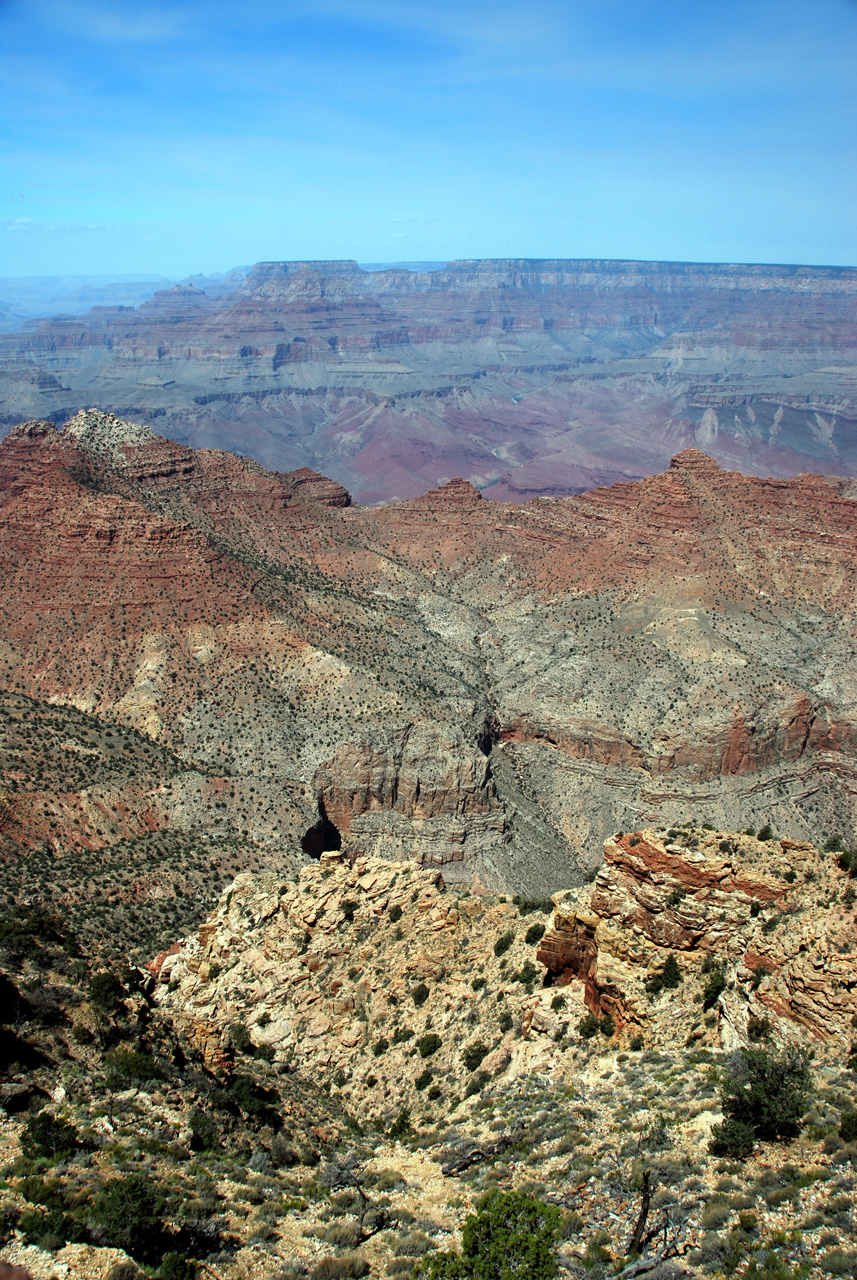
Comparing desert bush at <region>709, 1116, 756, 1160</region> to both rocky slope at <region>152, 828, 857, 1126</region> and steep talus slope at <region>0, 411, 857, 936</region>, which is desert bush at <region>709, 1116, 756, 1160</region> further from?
steep talus slope at <region>0, 411, 857, 936</region>

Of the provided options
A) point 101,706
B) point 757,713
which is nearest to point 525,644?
point 757,713

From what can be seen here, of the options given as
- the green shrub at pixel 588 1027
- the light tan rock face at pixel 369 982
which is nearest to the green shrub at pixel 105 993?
the light tan rock face at pixel 369 982

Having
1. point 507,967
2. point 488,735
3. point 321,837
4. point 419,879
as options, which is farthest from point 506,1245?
point 488,735

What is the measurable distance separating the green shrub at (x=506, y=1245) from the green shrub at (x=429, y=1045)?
1007 centimetres

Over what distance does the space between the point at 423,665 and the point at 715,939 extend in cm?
5113

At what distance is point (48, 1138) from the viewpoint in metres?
17.9

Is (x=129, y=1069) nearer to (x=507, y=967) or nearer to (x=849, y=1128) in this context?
(x=507, y=967)

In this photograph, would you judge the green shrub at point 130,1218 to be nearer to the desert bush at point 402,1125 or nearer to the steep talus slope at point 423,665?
the desert bush at point 402,1125

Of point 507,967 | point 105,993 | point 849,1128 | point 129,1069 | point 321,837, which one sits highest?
point 849,1128

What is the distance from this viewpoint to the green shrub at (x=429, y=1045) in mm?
28328

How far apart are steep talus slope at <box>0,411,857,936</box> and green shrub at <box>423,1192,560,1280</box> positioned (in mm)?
29660

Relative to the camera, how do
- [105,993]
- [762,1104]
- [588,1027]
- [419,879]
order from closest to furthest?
[762,1104] → [105,993] → [588,1027] → [419,879]

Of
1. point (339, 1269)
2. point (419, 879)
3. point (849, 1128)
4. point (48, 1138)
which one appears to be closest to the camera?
point (849, 1128)

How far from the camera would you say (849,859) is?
78.7 feet
